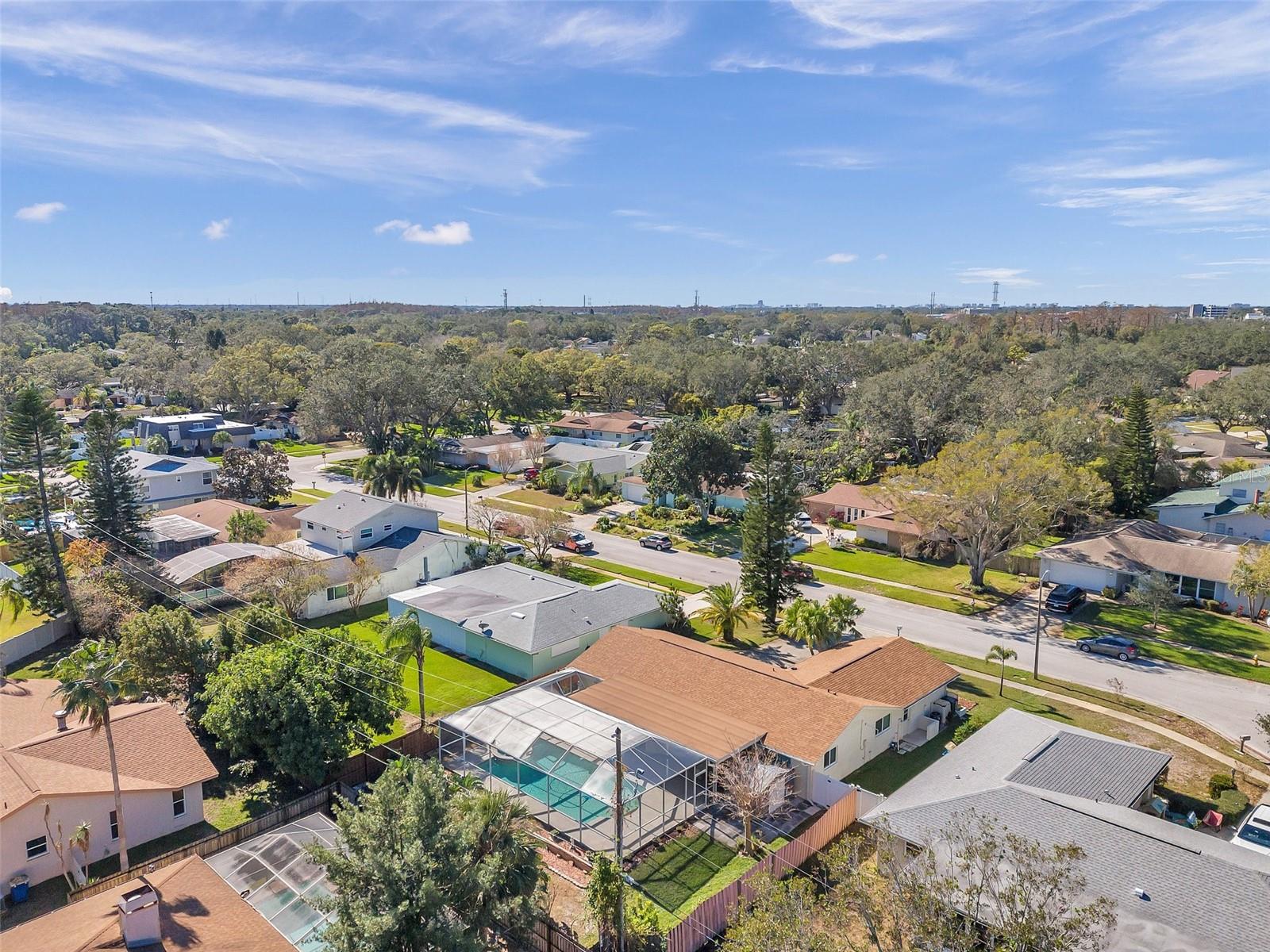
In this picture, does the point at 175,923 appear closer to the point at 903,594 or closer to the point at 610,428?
the point at 903,594

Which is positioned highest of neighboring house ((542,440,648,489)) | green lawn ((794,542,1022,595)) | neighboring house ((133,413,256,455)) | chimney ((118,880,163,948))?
neighboring house ((133,413,256,455))

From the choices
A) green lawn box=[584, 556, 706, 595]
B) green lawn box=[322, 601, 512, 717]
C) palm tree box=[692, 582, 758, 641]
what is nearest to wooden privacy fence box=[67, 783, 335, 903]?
green lawn box=[322, 601, 512, 717]

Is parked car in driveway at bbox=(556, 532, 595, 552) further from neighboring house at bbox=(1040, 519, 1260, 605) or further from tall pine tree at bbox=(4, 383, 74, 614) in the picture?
neighboring house at bbox=(1040, 519, 1260, 605)

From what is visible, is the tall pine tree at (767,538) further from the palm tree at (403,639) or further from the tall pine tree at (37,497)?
the tall pine tree at (37,497)

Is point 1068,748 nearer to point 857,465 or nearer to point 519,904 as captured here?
point 519,904

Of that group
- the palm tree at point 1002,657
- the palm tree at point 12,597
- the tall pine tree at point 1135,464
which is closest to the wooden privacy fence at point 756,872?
the palm tree at point 1002,657

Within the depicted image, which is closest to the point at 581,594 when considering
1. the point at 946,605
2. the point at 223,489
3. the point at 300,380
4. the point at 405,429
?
the point at 946,605

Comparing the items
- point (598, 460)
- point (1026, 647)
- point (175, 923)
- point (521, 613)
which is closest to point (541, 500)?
point (598, 460)
